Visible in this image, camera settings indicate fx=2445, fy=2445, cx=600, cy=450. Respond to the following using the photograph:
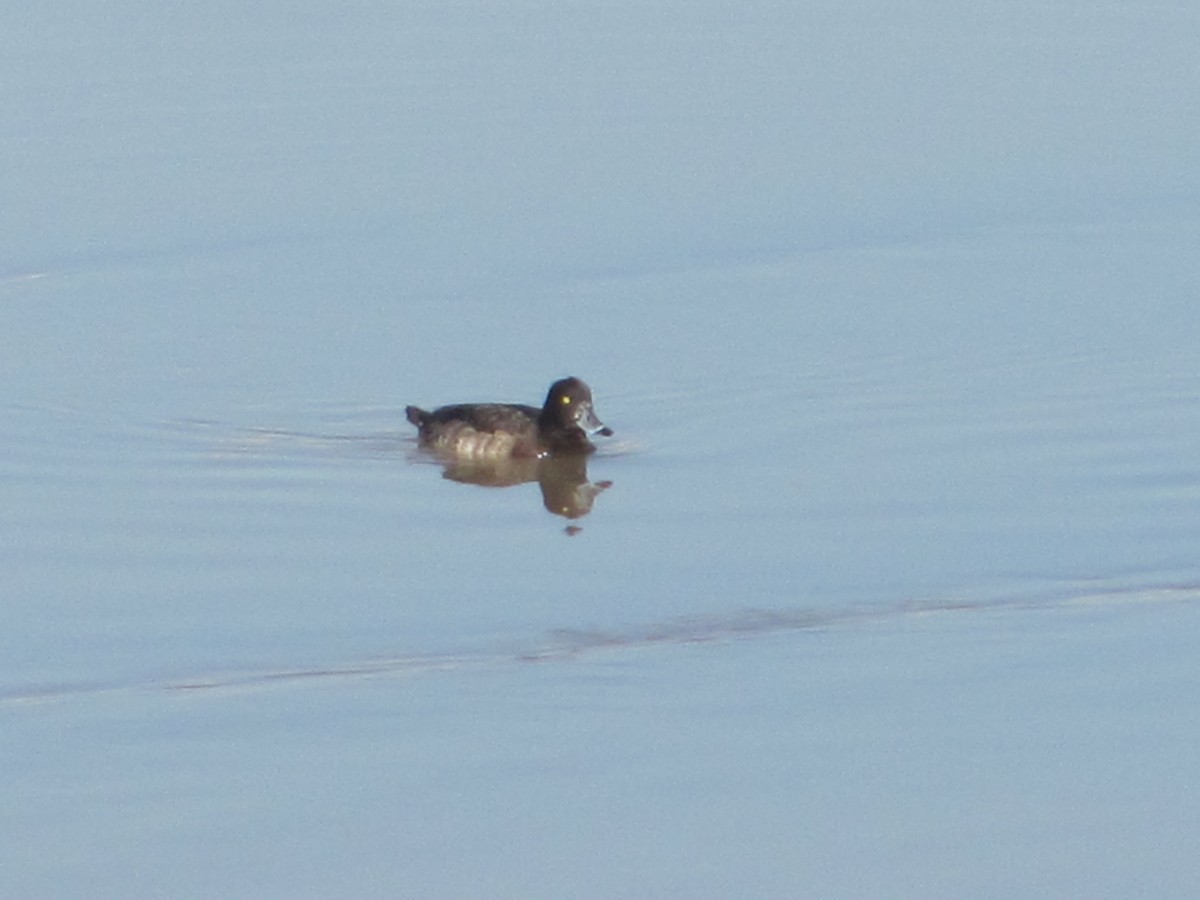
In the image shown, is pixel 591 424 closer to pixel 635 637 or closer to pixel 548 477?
pixel 548 477

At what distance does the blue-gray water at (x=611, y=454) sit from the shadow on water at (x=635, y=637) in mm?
27

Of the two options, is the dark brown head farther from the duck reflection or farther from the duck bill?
the duck reflection

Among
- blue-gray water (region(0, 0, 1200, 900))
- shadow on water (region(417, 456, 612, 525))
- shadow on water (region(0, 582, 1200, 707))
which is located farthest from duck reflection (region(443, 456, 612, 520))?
shadow on water (region(0, 582, 1200, 707))

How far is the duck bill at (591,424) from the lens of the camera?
12.0 m

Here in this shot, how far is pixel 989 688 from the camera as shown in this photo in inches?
308

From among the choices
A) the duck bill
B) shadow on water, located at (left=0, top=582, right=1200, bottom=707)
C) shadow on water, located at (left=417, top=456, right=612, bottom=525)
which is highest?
the duck bill

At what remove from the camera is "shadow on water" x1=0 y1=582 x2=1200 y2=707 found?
319 inches

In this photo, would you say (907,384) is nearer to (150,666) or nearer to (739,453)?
(739,453)

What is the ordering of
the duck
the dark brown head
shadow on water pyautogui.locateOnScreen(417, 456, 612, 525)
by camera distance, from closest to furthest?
shadow on water pyautogui.locateOnScreen(417, 456, 612, 525) < the duck < the dark brown head

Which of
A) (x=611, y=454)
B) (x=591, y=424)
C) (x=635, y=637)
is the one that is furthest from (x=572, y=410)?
(x=635, y=637)

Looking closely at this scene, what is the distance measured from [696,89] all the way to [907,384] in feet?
22.1

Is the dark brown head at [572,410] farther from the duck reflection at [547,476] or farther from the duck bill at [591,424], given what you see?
the duck reflection at [547,476]

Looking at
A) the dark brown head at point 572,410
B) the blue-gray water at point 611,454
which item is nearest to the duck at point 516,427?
the dark brown head at point 572,410

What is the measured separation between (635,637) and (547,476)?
3484 mm
